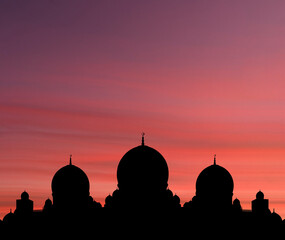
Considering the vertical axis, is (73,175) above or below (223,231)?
above

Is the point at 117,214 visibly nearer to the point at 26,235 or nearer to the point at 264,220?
the point at 26,235

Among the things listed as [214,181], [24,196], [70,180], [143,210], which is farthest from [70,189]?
[214,181]

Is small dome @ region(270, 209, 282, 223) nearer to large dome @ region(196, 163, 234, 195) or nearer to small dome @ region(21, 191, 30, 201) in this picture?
large dome @ region(196, 163, 234, 195)

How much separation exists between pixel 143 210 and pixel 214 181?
8.07 metres

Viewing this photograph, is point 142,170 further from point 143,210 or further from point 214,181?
point 214,181

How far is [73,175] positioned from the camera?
232 feet

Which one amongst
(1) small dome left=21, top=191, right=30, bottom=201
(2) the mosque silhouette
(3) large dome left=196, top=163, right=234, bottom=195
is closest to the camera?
(2) the mosque silhouette

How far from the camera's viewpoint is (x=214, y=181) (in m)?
69.7

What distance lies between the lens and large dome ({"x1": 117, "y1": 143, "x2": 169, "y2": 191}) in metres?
67.1

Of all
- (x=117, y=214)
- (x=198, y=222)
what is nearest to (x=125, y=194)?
(x=117, y=214)

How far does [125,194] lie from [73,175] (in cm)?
641

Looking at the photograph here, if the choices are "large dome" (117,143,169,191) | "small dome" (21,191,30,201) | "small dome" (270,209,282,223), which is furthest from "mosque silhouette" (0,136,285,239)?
"small dome" (21,191,30,201)

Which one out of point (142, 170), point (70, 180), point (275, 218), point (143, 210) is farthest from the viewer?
point (275, 218)

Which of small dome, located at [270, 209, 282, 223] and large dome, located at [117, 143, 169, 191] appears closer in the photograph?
large dome, located at [117, 143, 169, 191]
